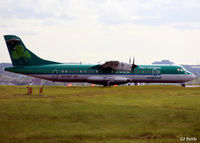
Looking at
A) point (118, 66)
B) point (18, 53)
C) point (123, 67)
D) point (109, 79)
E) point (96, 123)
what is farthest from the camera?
point (109, 79)

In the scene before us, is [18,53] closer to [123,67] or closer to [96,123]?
[123,67]

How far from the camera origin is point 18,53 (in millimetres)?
49906

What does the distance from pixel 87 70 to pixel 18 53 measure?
10.6 metres

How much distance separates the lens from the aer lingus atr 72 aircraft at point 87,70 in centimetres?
4987

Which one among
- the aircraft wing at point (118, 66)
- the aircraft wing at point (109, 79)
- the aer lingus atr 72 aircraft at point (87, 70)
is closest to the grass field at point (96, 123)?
the aer lingus atr 72 aircraft at point (87, 70)

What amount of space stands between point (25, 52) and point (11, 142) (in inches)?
1500

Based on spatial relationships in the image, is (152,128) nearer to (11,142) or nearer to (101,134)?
(101,134)

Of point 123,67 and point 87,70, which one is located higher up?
point 123,67

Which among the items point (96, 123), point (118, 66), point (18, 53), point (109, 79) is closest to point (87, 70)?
point (109, 79)

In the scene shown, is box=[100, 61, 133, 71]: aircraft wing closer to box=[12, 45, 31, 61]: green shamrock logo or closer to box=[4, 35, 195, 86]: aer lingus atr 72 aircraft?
box=[4, 35, 195, 86]: aer lingus atr 72 aircraft

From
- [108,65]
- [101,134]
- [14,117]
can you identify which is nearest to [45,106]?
[14,117]

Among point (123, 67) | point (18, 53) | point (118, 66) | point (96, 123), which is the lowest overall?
point (96, 123)

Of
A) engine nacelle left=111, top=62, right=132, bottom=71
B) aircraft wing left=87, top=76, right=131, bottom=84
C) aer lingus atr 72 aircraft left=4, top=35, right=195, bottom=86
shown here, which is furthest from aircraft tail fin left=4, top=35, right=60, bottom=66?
engine nacelle left=111, top=62, right=132, bottom=71

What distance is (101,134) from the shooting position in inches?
591
